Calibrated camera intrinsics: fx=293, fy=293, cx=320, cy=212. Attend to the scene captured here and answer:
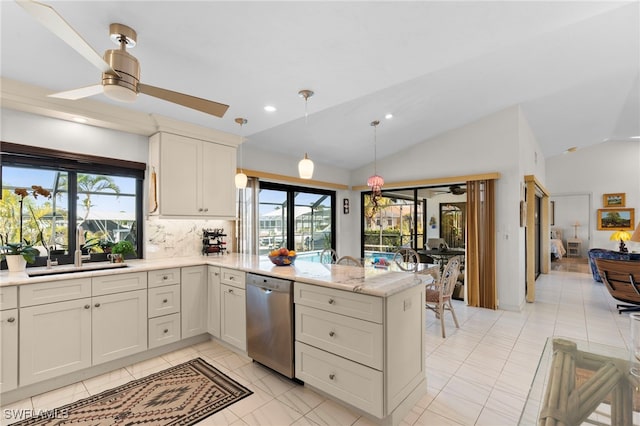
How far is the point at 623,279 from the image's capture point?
4.29 meters

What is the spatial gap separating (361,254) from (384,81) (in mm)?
4782

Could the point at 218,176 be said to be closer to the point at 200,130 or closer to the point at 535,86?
the point at 200,130

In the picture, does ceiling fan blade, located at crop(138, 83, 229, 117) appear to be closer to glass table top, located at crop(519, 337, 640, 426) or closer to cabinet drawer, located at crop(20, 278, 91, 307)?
cabinet drawer, located at crop(20, 278, 91, 307)

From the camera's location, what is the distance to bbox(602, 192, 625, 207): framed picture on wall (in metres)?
8.40

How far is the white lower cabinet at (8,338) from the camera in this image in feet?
7.16

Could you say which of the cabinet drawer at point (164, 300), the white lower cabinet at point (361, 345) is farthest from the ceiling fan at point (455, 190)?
the cabinet drawer at point (164, 300)

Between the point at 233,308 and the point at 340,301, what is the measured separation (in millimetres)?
1421

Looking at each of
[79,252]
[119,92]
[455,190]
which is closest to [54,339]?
[79,252]

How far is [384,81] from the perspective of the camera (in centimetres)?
254

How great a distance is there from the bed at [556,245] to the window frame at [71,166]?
10441 millimetres

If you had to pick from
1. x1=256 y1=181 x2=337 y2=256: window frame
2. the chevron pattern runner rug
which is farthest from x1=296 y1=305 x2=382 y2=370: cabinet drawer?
x1=256 y1=181 x2=337 y2=256: window frame

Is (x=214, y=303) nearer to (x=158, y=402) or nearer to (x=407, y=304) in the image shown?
(x=158, y=402)

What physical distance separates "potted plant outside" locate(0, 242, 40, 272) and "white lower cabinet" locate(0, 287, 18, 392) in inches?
19.9

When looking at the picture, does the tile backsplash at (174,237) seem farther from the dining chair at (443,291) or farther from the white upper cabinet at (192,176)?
the dining chair at (443,291)
